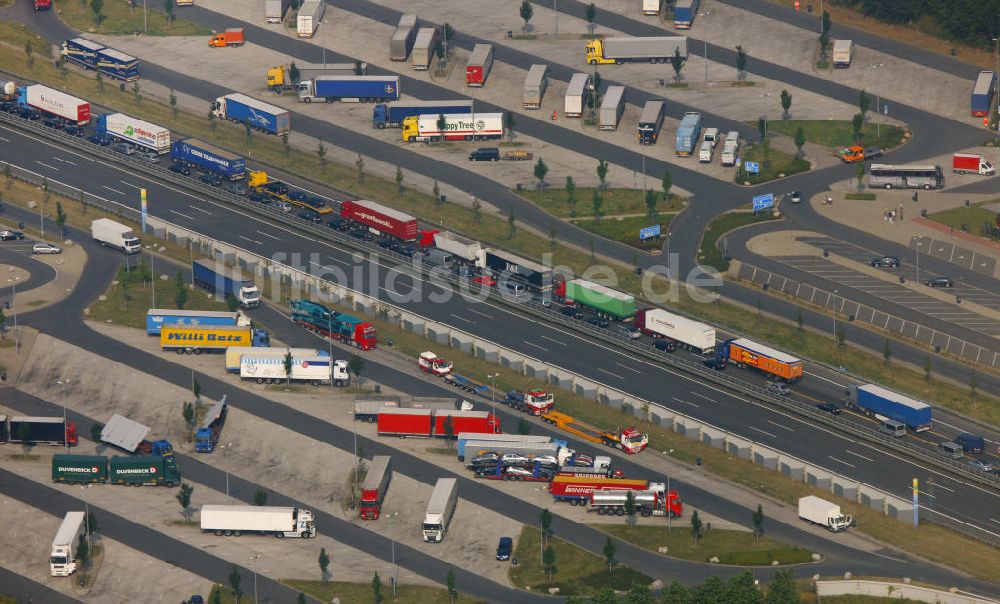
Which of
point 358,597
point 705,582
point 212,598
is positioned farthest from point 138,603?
point 705,582

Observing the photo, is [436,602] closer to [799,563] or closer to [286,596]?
[286,596]

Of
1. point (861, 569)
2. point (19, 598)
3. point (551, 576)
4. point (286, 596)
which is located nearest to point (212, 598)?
point (286, 596)

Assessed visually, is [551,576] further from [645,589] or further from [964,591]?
[964,591]

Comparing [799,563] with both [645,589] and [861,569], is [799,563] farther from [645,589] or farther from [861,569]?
[645,589]

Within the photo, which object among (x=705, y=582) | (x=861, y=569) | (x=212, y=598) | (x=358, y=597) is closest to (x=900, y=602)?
(x=861, y=569)
